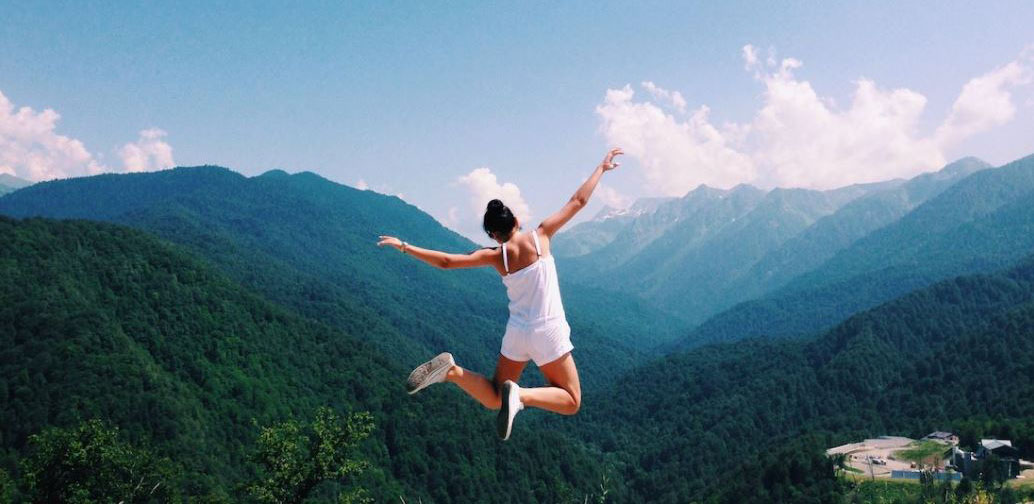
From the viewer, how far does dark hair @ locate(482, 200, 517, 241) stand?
7551mm

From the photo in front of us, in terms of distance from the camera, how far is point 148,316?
5285 inches

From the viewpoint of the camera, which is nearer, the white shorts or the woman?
the woman

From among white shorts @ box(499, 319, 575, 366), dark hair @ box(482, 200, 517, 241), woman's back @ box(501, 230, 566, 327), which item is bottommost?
white shorts @ box(499, 319, 575, 366)

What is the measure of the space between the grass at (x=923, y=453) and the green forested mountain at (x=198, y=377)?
38957 mm

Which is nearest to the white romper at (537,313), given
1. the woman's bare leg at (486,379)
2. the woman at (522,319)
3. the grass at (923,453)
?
the woman at (522,319)

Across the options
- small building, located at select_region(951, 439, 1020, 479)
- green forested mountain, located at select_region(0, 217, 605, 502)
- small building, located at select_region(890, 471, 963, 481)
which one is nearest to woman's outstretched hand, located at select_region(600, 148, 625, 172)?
small building, located at select_region(951, 439, 1020, 479)

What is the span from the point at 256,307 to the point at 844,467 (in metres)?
127

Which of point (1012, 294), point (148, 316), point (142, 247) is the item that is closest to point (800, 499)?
point (148, 316)

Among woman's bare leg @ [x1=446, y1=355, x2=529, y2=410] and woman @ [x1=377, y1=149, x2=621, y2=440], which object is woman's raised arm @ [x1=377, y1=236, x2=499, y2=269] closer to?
woman @ [x1=377, y1=149, x2=621, y2=440]

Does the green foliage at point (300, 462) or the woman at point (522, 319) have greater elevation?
the woman at point (522, 319)

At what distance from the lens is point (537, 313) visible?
7578mm

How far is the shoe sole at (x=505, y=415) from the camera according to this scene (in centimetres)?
749

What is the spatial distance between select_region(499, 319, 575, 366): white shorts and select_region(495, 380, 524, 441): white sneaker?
0.40 metres

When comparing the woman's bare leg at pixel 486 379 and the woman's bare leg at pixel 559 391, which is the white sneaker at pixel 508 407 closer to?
the woman's bare leg at pixel 559 391
